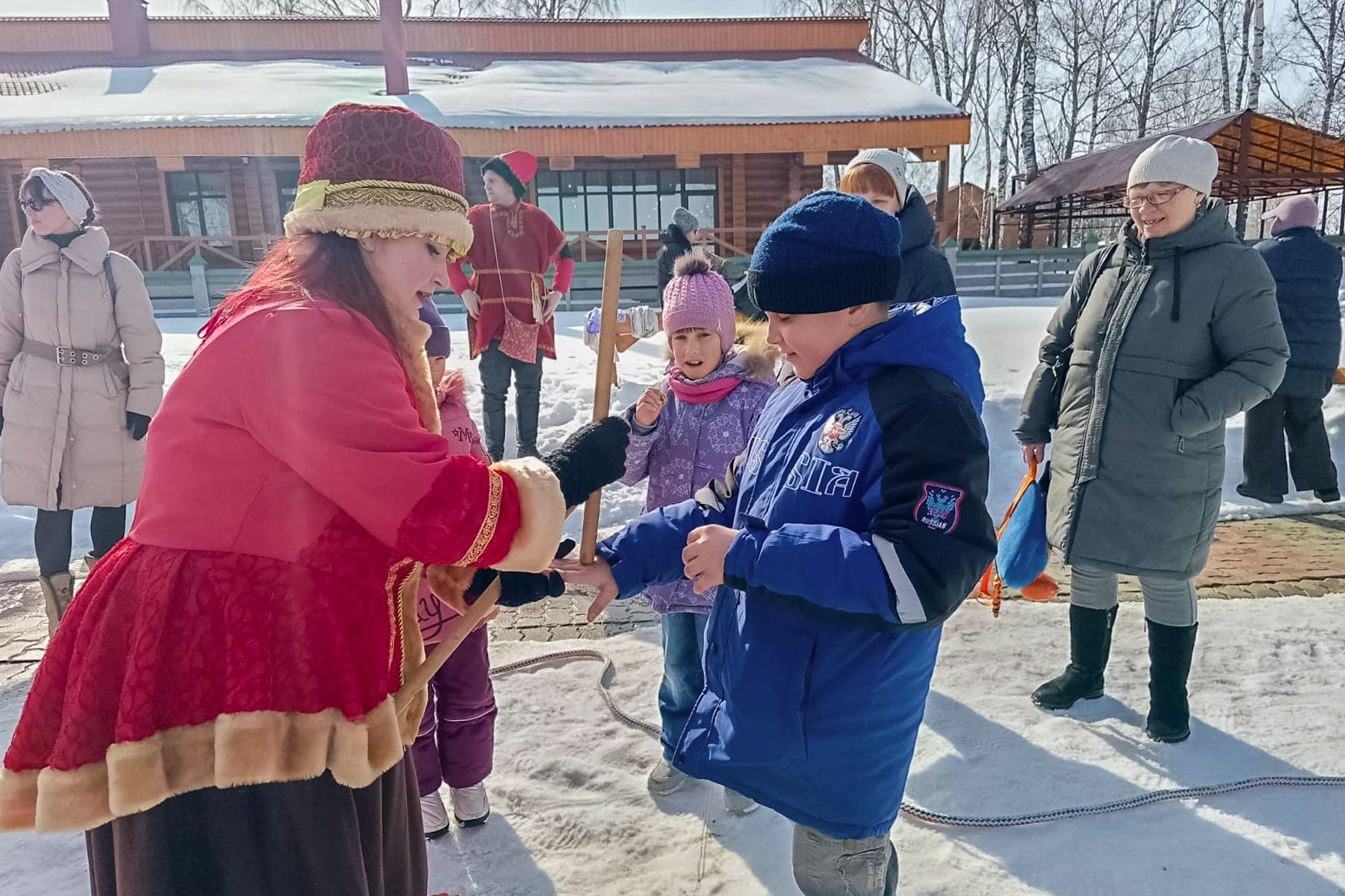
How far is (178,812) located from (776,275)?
134 cm

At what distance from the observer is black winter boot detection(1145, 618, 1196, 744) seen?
2979mm

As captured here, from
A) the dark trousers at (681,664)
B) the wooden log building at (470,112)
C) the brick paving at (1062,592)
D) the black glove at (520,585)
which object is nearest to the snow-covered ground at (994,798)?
the dark trousers at (681,664)

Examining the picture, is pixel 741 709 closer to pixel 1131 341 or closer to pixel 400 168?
pixel 400 168

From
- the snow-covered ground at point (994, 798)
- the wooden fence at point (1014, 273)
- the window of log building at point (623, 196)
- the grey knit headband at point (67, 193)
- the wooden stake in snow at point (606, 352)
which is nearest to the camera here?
the wooden stake in snow at point (606, 352)

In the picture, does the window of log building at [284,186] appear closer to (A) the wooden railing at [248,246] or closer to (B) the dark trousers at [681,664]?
(A) the wooden railing at [248,246]

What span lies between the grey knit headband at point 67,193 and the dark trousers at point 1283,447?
707 cm

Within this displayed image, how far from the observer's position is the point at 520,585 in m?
1.74

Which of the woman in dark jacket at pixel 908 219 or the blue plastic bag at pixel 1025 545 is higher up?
the woman in dark jacket at pixel 908 219

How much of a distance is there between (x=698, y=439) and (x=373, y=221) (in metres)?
1.54

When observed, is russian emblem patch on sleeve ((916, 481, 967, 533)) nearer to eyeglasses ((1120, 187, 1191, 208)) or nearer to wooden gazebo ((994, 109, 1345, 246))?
eyeglasses ((1120, 187, 1191, 208))

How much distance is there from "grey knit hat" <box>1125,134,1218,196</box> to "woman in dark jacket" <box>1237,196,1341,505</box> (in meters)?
3.93

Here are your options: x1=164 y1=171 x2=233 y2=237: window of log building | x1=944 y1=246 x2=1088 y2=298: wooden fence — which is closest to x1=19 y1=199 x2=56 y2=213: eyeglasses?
x1=944 y1=246 x2=1088 y2=298: wooden fence

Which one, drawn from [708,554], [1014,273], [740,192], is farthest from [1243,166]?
[708,554]

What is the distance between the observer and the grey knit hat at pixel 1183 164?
9.07ft
